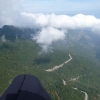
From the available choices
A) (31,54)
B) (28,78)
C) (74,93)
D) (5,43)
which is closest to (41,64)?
(31,54)

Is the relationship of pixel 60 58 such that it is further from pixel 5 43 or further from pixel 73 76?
pixel 5 43

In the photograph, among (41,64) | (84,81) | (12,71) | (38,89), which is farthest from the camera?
(41,64)

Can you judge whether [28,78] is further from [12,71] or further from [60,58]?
[60,58]

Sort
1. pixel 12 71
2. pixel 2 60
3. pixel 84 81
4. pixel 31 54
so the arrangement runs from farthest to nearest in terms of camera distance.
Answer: pixel 31 54 < pixel 84 81 < pixel 2 60 < pixel 12 71

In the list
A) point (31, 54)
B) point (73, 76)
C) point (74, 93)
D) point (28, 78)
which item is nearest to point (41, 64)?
point (31, 54)

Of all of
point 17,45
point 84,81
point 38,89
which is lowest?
point 84,81

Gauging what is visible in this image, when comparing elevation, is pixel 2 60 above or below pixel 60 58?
above

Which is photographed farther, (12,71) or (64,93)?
(12,71)

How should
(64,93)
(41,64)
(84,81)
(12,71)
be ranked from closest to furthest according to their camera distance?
(64,93), (12,71), (84,81), (41,64)

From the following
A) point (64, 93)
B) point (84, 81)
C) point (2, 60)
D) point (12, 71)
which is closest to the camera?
point (64, 93)
